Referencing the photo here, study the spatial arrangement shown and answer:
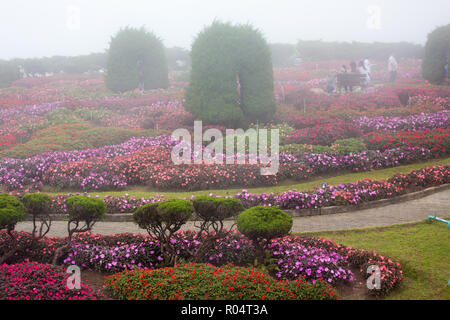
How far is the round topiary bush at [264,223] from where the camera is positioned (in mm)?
5871

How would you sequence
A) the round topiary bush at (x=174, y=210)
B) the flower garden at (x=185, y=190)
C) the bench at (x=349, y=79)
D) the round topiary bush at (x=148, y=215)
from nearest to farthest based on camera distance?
1. the flower garden at (x=185, y=190)
2. the round topiary bush at (x=174, y=210)
3. the round topiary bush at (x=148, y=215)
4. the bench at (x=349, y=79)

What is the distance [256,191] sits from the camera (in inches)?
414

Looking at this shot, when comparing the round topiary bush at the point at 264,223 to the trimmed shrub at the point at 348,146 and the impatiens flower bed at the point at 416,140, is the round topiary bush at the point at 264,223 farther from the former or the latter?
the impatiens flower bed at the point at 416,140

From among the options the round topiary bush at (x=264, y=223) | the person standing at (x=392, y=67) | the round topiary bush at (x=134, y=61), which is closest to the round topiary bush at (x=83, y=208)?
the round topiary bush at (x=264, y=223)

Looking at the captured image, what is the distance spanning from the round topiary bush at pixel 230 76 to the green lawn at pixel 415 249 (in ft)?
33.0

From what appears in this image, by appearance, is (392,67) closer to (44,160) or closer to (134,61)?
(134,61)

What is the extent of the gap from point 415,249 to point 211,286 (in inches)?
145

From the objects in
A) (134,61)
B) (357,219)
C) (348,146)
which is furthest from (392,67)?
(357,219)

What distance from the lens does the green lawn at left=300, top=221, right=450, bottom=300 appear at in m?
5.43

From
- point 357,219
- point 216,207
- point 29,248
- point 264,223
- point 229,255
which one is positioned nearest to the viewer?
point 264,223

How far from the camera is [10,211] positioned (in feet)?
19.3

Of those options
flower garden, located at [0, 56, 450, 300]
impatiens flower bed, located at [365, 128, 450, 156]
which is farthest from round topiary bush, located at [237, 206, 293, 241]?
impatiens flower bed, located at [365, 128, 450, 156]
